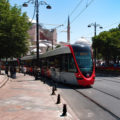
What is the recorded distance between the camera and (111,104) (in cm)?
898

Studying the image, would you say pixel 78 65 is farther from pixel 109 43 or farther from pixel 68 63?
pixel 109 43

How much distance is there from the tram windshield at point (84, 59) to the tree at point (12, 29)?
12560mm

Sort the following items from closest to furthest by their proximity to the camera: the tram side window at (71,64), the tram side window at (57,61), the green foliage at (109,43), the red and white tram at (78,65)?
the red and white tram at (78,65) → the tram side window at (71,64) → the tram side window at (57,61) → the green foliage at (109,43)

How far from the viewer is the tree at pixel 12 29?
25156mm

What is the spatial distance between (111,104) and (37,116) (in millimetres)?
3732

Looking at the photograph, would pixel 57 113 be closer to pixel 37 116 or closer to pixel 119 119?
pixel 37 116

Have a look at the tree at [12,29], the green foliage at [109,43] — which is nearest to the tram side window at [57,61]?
the tree at [12,29]

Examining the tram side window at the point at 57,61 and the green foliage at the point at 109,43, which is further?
the green foliage at the point at 109,43

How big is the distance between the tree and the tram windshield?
12.6m

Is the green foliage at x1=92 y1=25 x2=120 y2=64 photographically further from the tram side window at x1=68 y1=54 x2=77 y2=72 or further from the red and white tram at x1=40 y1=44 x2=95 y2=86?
the tram side window at x1=68 y1=54 x2=77 y2=72

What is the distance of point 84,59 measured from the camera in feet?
47.2

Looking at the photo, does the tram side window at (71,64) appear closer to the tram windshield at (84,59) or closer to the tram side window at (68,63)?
the tram side window at (68,63)

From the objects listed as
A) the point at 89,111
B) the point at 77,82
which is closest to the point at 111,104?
the point at 89,111

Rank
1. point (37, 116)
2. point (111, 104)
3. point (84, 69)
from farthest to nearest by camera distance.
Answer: point (84, 69) → point (111, 104) → point (37, 116)
